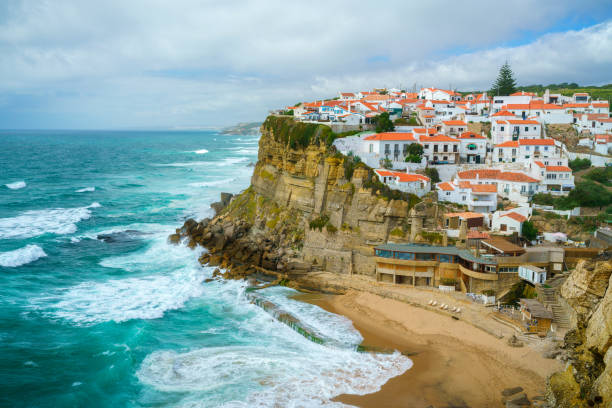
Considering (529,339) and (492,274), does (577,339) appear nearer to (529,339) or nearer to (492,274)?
(529,339)

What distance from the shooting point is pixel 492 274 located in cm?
2831

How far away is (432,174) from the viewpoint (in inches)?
1572

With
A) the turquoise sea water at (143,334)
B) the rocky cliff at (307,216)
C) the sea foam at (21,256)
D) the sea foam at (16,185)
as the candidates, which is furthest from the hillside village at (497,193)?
the sea foam at (16,185)

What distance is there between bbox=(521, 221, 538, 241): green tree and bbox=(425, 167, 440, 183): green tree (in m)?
9.61

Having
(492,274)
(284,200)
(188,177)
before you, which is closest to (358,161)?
(284,200)

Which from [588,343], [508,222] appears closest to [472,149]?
[508,222]

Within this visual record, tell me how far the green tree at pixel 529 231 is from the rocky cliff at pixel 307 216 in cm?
637

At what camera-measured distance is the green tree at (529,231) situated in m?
31.8

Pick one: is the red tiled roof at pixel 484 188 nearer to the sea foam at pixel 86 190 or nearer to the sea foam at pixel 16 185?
the sea foam at pixel 86 190

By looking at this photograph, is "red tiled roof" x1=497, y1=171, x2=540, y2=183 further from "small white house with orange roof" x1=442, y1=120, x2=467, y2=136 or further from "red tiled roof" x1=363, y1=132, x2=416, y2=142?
"small white house with orange roof" x1=442, y1=120, x2=467, y2=136

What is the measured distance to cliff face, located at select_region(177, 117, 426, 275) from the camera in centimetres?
3412

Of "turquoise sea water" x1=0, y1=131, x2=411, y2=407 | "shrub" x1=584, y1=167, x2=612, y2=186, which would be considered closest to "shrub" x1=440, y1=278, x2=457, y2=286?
"turquoise sea water" x1=0, y1=131, x2=411, y2=407

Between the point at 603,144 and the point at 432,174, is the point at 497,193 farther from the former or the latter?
the point at 603,144

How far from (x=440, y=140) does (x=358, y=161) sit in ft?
35.2
